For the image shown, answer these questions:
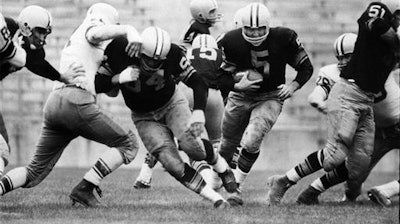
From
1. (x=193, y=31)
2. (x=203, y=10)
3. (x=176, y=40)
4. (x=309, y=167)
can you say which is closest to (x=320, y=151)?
(x=309, y=167)

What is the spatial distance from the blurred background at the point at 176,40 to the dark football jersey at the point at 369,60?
28.8 feet

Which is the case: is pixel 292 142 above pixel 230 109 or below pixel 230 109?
below

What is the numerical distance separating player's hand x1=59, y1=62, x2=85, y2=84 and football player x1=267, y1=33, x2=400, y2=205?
1.83 metres

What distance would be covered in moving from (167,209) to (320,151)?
1.46 m

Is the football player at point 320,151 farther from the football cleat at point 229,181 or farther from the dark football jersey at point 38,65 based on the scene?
the dark football jersey at point 38,65

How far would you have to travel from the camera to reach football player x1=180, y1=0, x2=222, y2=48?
962 centimetres

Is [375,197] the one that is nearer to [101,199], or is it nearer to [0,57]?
[101,199]

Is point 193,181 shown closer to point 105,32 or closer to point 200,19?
point 105,32

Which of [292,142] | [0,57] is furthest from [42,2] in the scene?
[0,57]

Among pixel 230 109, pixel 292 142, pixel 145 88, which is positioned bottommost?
pixel 292 142

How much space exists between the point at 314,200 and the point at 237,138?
99cm

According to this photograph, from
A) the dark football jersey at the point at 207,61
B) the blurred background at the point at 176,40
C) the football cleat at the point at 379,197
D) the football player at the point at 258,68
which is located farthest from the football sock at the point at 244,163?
the blurred background at the point at 176,40

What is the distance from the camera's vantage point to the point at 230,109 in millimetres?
8539

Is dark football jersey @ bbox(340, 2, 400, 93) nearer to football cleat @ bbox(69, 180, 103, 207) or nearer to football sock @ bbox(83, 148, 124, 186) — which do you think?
football sock @ bbox(83, 148, 124, 186)
